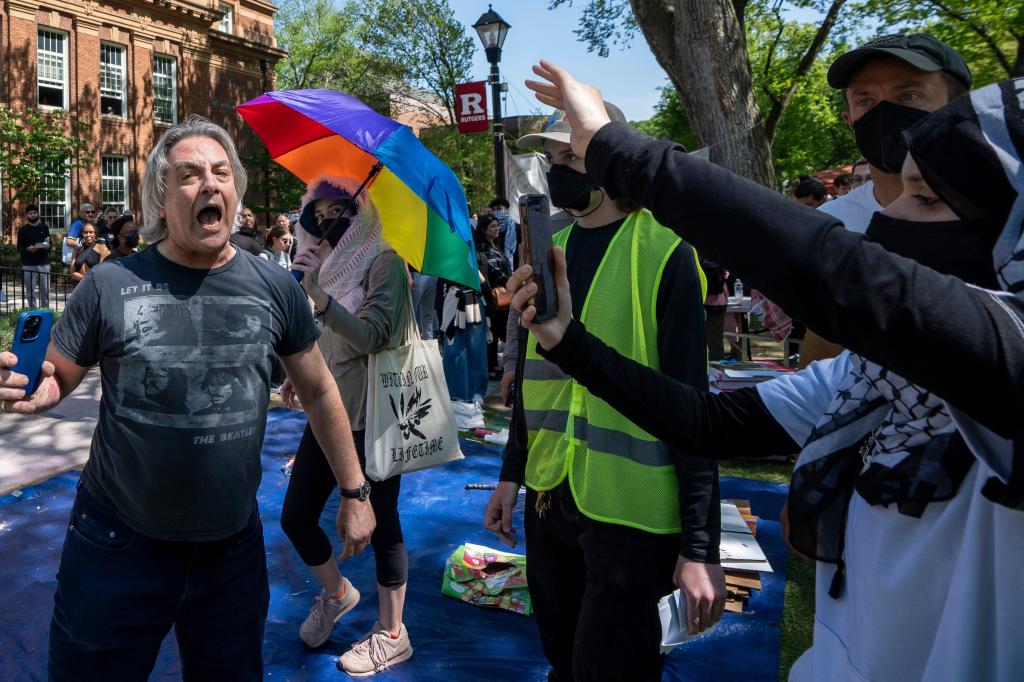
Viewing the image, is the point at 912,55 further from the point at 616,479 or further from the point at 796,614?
the point at 796,614

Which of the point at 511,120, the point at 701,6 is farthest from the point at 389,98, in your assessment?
the point at 701,6

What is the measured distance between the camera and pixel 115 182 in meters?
25.6

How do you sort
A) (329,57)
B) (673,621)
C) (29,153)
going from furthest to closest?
1. (329,57)
2. (29,153)
3. (673,621)

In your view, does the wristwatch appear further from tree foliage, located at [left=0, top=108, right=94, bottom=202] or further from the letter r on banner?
tree foliage, located at [left=0, top=108, right=94, bottom=202]

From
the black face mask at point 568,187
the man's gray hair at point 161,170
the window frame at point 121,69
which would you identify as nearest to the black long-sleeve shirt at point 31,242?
the window frame at point 121,69

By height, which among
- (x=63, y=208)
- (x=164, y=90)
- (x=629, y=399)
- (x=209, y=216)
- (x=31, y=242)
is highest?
(x=164, y=90)

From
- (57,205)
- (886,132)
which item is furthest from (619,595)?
(57,205)

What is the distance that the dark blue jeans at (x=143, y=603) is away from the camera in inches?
77.7

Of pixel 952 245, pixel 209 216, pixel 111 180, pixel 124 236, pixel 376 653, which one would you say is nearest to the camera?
pixel 952 245

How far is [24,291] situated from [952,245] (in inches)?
649

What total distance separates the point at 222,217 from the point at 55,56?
27.1 metres

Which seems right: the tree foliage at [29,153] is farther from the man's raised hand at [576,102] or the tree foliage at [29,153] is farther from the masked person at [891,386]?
the masked person at [891,386]

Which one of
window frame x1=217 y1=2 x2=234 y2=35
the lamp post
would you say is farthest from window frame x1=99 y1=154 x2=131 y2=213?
the lamp post

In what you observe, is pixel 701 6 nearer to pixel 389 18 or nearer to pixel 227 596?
pixel 227 596
